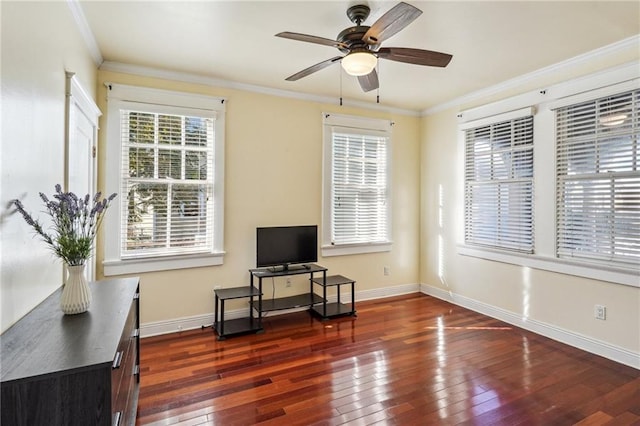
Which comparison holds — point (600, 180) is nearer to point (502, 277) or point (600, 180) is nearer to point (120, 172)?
point (502, 277)

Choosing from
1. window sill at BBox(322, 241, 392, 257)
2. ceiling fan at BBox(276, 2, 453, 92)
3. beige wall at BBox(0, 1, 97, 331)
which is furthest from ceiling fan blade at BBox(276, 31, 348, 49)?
window sill at BBox(322, 241, 392, 257)

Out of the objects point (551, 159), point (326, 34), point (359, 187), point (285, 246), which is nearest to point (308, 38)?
point (326, 34)

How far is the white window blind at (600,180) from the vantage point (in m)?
2.94

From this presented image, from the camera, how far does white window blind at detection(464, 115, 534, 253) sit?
3785 millimetres

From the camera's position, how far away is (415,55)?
2.43m

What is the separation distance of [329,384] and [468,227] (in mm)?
2947

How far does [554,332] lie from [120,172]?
4.81 metres

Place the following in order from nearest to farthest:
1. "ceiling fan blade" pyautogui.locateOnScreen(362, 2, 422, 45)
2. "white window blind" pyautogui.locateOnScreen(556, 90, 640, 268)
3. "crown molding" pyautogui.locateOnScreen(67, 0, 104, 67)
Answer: "ceiling fan blade" pyautogui.locateOnScreen(362, 2, 422, 45) < "crown molding" pyautogui.locateOnScreen(67, 0, 104, 67) < "white window blind" pyautogui.locateOnScreen(556, 90, 640, 268)

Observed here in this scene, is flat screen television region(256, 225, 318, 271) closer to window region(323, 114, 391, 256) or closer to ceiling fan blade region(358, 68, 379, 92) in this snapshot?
window region(323, 114, 391, 256)

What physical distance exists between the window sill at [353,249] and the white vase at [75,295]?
3.06 meters

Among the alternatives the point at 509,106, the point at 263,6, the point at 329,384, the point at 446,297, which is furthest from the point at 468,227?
the point at 263,6

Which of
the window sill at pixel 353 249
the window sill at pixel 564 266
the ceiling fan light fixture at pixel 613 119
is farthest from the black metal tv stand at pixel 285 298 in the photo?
the ceiling fan light fixture at pixel 613 119

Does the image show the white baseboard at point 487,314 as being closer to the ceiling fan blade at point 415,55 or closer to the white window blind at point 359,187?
the white window blind at point 359,187

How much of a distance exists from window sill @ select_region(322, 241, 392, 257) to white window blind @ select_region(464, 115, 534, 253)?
1.15m
